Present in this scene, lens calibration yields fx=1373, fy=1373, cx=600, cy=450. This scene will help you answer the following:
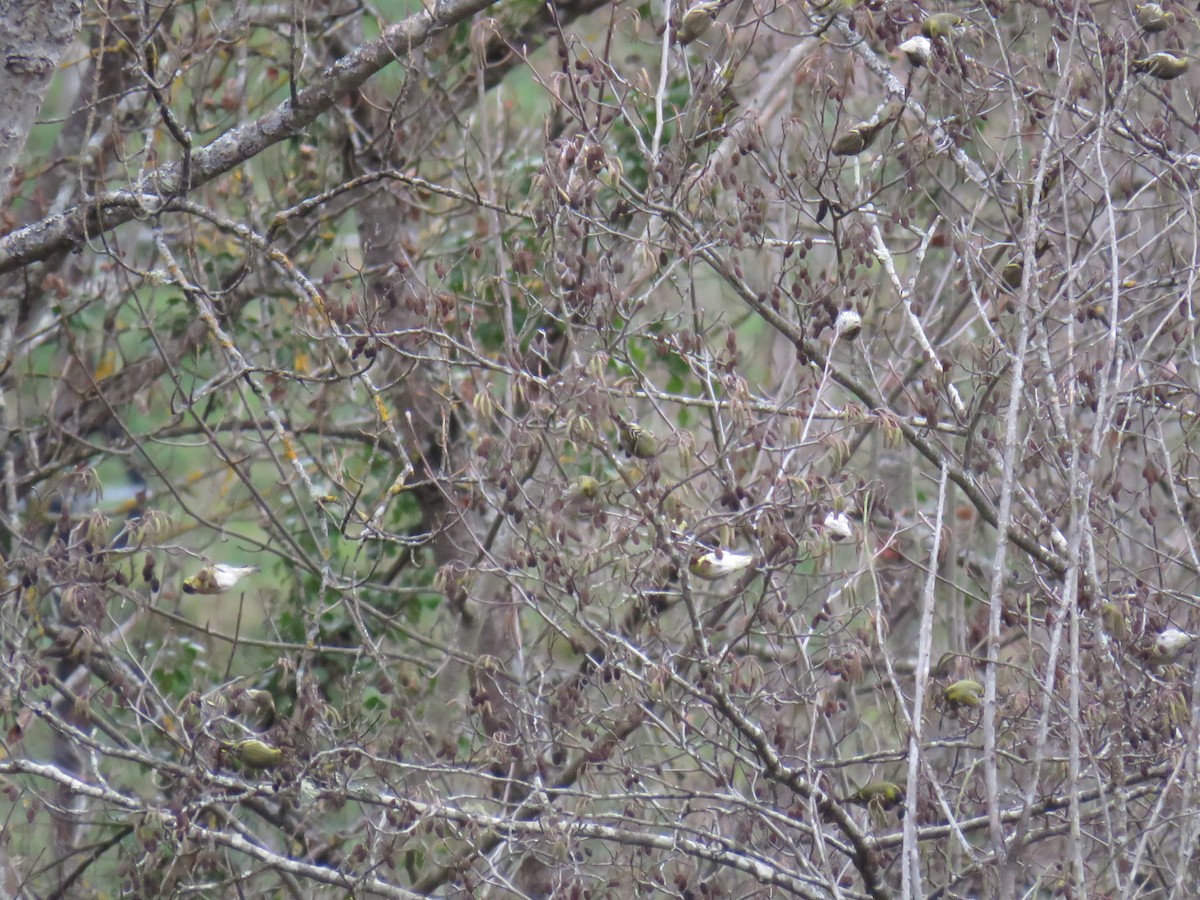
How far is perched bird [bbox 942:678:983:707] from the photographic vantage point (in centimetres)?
294

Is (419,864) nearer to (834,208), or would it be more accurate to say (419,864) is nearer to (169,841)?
(169,841)

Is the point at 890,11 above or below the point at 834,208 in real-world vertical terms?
above

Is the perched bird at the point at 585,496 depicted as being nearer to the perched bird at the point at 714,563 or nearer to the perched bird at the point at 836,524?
Answer: the perched bird at the point at 714,563

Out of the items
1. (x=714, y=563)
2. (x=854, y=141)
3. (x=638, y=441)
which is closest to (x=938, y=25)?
(x=854, y=141)

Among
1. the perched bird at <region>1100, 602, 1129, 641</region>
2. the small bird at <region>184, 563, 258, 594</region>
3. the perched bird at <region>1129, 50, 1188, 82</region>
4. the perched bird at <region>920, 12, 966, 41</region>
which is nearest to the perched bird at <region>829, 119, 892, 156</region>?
the perched bird at <region>920, 12, 966, 41</region>

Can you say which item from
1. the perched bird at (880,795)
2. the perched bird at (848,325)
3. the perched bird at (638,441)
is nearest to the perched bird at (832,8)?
the perched bird at (848,325)

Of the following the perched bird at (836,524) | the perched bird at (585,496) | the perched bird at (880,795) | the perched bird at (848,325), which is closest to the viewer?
the perched bird at (836,524)

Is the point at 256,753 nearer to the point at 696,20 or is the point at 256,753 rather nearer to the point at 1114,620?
the point at 1114,620

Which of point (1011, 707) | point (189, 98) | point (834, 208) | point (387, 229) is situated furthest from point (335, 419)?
point (1011, 707)

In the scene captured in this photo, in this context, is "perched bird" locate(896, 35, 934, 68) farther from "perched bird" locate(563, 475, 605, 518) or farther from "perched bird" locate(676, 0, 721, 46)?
"perched bird" locate(563, 475, 605, 518)

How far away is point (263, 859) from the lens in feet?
11.7

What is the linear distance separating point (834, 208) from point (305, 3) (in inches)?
103

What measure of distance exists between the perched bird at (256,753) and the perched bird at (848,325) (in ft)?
5.62

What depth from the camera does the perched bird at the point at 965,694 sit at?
2939 mm
